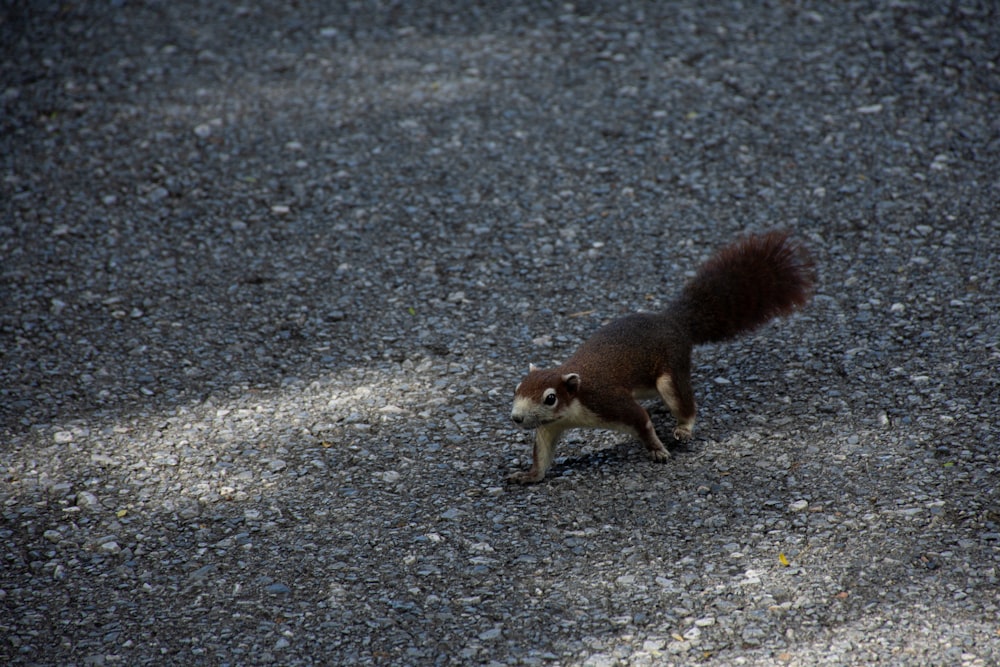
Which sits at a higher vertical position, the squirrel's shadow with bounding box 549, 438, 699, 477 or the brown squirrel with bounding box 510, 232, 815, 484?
the brown squirrel with bounding box 510, 232, 815, 484

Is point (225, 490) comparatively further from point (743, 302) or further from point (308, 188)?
point (308, 188)

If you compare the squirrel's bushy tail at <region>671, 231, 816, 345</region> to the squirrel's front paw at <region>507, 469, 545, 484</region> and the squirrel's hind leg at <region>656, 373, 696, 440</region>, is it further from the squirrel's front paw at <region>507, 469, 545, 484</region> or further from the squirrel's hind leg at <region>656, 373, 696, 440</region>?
the squirrel's front paw at <region>507, 469, 545, 484</region>

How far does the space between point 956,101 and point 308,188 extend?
12.8ft

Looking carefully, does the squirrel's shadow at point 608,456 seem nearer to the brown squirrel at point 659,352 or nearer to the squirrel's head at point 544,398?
the brown squirrel at point 659,352

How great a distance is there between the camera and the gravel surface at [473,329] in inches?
122

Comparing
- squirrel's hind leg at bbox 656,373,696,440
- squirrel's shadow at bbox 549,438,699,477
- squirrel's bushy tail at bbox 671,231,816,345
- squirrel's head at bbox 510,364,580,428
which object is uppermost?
squirrel's bushy tail at bbox 671,231,816,345

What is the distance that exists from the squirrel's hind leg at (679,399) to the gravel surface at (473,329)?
0.35 feet

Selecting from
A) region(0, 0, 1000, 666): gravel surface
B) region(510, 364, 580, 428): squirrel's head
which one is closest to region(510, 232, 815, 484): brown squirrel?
region(510, 364, 580, 428): squirrel's head

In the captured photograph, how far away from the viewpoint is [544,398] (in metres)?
3.44

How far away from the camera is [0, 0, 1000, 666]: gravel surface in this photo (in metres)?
3.10

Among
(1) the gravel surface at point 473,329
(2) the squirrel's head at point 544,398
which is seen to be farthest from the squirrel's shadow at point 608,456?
(2) the squirrel's head at point 544,398

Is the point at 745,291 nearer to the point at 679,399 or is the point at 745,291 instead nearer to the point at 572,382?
the point at 679,399

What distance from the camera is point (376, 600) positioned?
315 cm

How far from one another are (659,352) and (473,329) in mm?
1173
